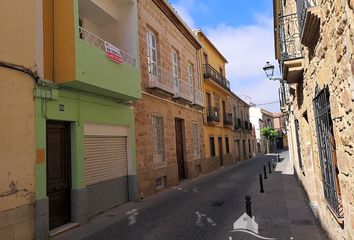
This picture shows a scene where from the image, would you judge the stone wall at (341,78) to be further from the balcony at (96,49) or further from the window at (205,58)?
the window at (205,58)

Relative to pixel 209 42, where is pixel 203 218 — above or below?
below

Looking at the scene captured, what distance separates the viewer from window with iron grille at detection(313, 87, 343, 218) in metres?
4.57

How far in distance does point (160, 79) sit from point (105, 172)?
18.5 ft

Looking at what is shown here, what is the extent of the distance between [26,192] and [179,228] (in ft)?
11.0

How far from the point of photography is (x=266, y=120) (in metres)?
60.8

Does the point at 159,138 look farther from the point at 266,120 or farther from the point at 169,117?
the point at 266,120

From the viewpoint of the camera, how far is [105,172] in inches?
373

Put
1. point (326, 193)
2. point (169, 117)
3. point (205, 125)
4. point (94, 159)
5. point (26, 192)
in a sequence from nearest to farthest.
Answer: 1. point (326, 193)
2. point (26, 192)
3. point (94, 159)
4. point (169, 117)
5. point (205, 125)

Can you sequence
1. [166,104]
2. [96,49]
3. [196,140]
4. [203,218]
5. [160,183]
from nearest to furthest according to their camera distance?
1. [203,218]
2. [96,49]
3. [160,183]
4. [166,104]
5. [196,140]

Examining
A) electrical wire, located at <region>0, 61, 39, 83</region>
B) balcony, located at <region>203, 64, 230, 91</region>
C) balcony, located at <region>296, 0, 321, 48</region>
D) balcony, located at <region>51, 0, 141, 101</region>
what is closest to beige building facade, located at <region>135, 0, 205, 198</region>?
balcony, located at <region>51, 0, 141, 101</region>

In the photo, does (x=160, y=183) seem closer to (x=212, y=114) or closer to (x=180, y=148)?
(x=180, y=148)

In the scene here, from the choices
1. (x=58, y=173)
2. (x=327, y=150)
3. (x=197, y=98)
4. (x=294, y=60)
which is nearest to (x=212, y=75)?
(x=197, y=98)

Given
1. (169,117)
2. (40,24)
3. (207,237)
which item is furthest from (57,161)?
(169,117)

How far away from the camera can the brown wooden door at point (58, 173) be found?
733cm
